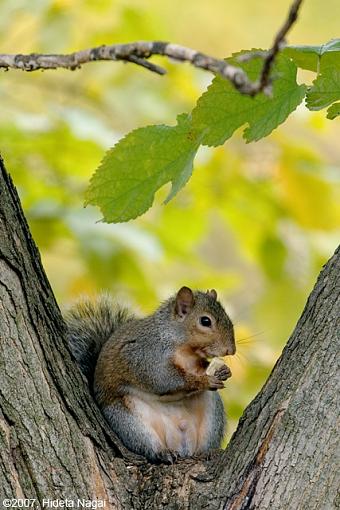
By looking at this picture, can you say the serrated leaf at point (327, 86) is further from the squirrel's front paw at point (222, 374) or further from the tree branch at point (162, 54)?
the squirrel's front paw at point (222, 374)

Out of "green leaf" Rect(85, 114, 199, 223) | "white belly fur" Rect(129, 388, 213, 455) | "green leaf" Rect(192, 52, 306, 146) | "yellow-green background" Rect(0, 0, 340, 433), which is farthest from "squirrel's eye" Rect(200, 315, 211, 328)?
"green leaf" Rect(192, 52, 306, 146)

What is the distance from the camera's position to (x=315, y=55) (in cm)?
133

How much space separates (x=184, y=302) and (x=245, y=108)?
3.72 ft

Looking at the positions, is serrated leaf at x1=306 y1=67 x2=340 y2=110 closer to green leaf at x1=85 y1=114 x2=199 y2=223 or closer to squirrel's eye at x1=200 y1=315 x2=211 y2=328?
green leaf at x1=85 y1=114 x2=199 y2=223

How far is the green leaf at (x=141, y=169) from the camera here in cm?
133

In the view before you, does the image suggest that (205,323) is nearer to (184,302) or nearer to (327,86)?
(184,302)

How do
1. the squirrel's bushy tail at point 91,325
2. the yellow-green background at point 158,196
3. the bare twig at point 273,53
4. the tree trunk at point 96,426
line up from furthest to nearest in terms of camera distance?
the yellow-green background at point 158,196
the squirrel's bushy tail at point 91,325
the tree trunk at point 96,426
the bare twig at point 273,53

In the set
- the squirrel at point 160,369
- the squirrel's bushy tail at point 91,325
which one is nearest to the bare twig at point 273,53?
the squirrel at point 160,369

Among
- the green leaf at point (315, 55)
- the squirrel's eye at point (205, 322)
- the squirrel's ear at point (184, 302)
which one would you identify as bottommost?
the squirrel's eye at point (205, 322)

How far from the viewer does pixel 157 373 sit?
2168 millimetres

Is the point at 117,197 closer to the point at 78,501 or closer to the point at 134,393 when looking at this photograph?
the point at 78,501

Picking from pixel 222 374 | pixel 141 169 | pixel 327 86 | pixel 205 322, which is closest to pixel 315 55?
pixel 327 86

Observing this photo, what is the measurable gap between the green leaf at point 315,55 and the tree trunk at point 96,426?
337 millimetres

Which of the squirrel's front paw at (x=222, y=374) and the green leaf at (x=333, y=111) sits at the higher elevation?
the green leaf at (x=333, y=111)
